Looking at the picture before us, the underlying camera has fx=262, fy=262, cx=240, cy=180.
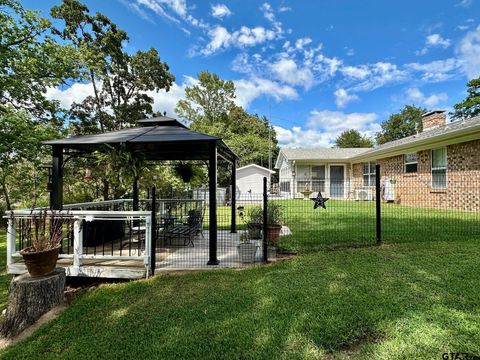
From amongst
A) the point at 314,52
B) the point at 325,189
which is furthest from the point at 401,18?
the point at 325,189

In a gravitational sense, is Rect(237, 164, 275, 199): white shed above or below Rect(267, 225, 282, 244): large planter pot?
above

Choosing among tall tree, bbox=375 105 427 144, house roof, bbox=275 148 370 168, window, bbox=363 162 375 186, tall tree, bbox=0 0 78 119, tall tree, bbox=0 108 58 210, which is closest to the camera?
tall tree, bbox=0 108 58 210

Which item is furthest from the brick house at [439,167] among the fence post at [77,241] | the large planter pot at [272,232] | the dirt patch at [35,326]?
the dirt patch at [35,326]

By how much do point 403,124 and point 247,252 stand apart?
153 feet

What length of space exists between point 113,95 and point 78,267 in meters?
18.6

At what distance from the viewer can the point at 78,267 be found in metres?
4.39

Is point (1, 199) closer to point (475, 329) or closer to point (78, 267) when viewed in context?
point (78, 267)

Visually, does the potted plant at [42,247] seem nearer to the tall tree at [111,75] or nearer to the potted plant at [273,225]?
the potted plant at [273,225]

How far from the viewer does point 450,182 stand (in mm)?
10586

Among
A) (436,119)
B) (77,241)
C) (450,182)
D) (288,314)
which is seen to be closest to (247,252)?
(288,314)

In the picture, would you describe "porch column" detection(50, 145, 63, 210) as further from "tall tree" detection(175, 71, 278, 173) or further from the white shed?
"tall tree" detection(175, 71, 278, 173)

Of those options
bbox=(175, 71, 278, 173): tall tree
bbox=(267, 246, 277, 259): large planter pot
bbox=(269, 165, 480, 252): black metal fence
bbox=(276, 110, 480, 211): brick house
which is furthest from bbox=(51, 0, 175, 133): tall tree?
bbox=(267, 246, 277, 259): large planter pot

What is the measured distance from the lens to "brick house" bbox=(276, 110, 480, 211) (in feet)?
31.8

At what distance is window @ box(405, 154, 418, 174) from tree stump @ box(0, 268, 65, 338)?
14.9 m
